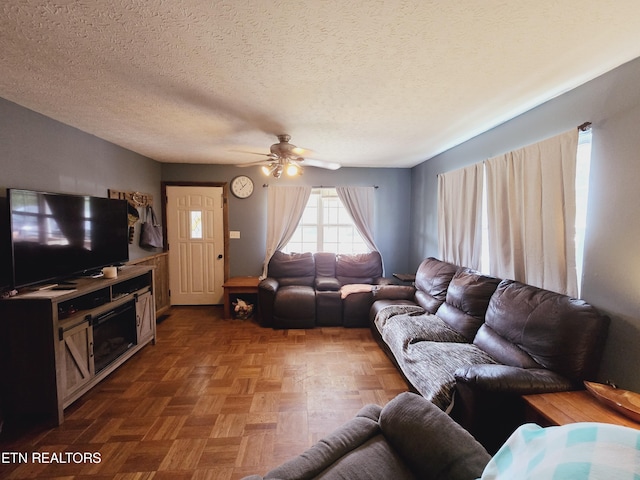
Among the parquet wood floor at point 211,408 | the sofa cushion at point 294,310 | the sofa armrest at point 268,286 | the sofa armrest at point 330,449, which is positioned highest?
the sofa armrest at point 268,286

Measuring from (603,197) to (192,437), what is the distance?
3062 mm

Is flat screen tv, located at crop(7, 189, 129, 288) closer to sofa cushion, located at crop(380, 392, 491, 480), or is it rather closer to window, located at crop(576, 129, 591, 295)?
sofa cushion, located at crop(380, 392, 491, 480)

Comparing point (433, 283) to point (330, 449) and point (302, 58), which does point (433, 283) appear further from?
point (302, 58)

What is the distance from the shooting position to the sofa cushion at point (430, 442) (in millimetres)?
973

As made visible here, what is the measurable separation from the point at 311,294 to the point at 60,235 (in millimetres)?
2665

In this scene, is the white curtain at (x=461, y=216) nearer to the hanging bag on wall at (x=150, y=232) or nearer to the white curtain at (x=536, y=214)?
the white curtain at (x=536, y=214)

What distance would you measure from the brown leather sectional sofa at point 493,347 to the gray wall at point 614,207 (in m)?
0.14

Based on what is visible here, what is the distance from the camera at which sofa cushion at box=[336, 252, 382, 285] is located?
4.42 meters

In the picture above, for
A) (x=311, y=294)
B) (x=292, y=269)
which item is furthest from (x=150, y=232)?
(x=311, y=294)

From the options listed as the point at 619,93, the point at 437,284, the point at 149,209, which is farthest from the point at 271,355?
the point at 619,93

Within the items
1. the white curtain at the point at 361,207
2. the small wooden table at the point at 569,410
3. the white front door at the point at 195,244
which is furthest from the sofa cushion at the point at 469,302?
the white front door at the point at 195,244

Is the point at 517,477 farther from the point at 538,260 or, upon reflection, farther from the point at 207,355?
the point at 207,355

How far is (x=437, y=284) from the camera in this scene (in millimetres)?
3154

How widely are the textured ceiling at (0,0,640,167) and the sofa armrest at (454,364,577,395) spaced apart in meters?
1.76
